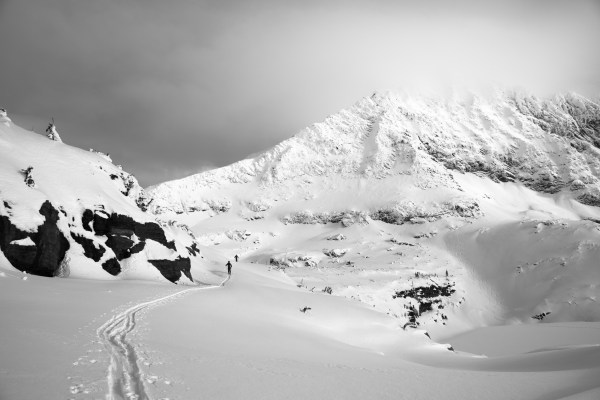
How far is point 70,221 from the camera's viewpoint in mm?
35688

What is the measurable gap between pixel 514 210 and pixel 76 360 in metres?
202

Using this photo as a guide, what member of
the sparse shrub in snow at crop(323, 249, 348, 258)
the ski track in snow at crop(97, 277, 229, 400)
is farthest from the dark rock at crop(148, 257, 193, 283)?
the sparse shrub in snow at crop(323, 249, 348, 258)

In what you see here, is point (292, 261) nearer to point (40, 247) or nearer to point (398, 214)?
point (398, 214)

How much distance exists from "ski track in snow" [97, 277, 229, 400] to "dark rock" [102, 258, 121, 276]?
22743 mm

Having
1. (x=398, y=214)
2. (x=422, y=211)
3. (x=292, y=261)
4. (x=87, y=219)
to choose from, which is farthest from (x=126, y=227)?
(x=422, y=211)

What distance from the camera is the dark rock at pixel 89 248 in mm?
35156

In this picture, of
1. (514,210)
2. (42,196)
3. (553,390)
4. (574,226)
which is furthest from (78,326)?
(514,210)

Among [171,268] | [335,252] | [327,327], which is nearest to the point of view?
[327,327]

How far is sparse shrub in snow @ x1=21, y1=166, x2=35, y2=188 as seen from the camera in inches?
1318

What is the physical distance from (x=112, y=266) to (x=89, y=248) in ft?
9.43

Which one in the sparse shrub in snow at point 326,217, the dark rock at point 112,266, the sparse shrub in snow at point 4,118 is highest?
the sparse shrub in snow at point 326,217

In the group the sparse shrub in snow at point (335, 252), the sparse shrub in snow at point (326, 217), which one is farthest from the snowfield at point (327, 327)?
the sparse shrub in snow at point (326, 217)

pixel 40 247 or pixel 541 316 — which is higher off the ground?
pixel 541 316

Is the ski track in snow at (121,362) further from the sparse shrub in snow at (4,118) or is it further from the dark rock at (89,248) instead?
the sparse shrub in snow at (4,118)
